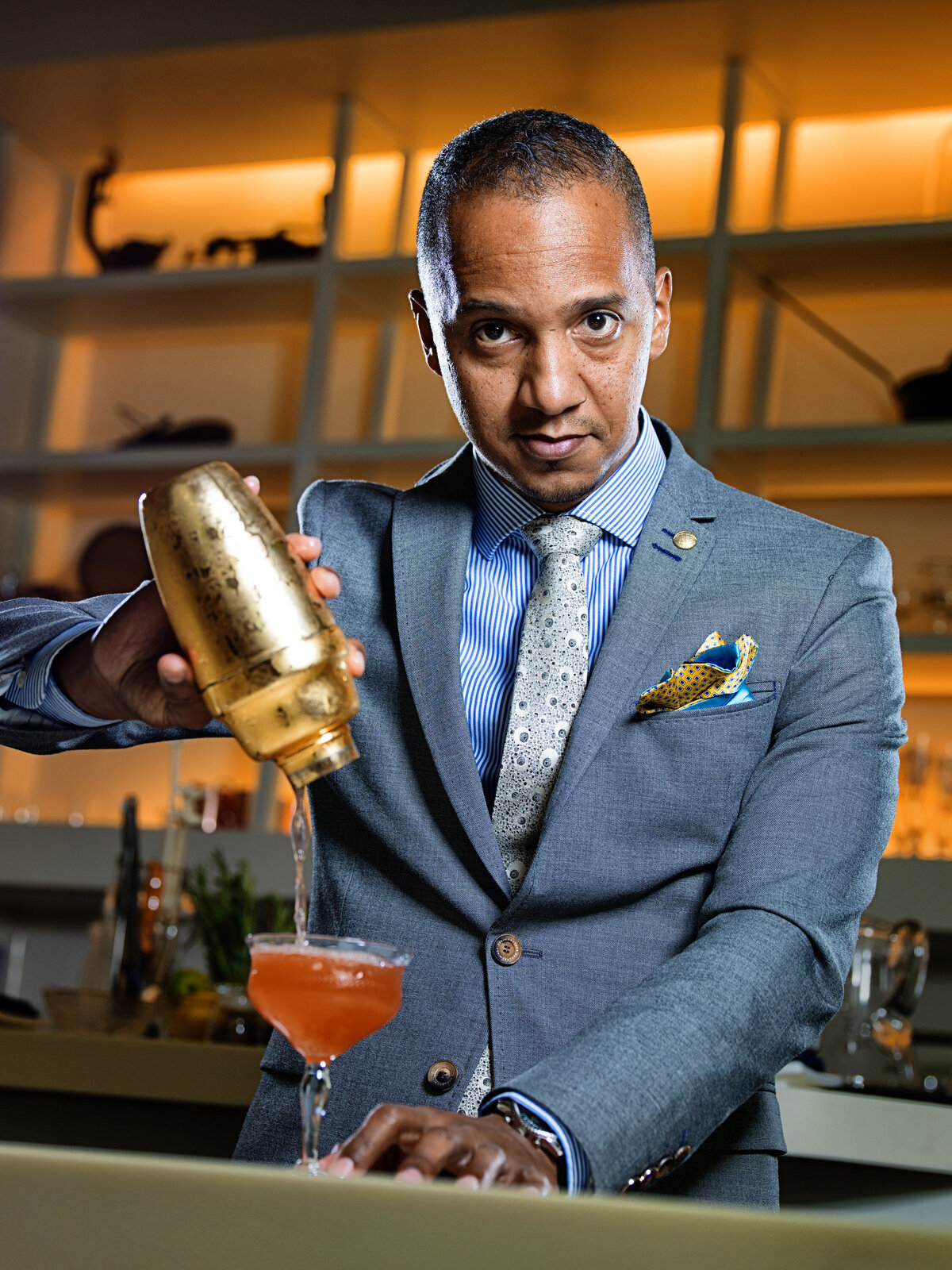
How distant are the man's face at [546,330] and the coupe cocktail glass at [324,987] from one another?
468mm

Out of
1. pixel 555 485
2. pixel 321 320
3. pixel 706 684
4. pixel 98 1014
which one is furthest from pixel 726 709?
pixel 321 320

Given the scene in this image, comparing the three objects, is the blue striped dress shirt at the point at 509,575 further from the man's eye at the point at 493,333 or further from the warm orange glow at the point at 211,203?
the warm orange glow at the point at 211,203

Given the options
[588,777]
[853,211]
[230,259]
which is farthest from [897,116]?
[588,777]

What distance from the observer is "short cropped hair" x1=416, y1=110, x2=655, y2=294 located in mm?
1108

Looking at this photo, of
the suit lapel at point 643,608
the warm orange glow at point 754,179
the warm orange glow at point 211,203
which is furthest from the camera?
the warm orange glow at point 211,203

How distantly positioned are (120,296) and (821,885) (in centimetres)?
407

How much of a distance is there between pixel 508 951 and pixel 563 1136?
0.30 meters

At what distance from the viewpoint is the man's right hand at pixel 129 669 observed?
1044 mm

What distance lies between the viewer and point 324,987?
79cm

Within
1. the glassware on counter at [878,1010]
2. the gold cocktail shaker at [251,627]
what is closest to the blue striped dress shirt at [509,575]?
the gold cocktail shaker at [251,627]

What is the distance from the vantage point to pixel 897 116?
4.14 metres

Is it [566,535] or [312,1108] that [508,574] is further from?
[312,1108]

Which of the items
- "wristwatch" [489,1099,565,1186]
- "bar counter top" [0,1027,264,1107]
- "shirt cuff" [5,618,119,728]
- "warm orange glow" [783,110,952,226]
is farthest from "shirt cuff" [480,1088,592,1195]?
"warm orange glow" [783,110,952,226]

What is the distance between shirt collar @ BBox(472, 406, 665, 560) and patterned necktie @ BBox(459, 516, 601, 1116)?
1 centimetres
